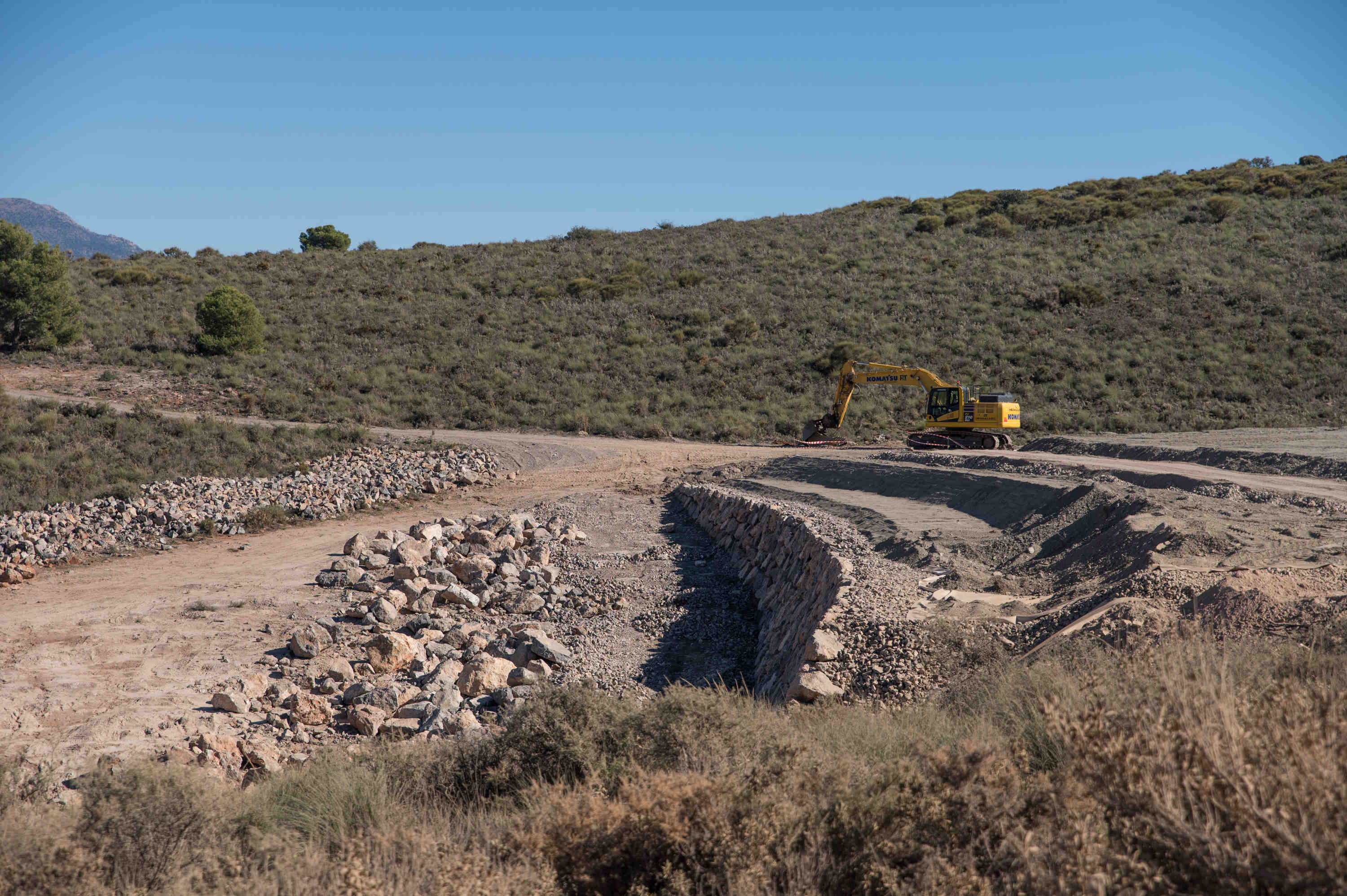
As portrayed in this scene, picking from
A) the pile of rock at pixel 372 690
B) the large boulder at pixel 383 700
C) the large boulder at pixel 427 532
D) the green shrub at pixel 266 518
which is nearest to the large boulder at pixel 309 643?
the pile of rock at pixel 372 690

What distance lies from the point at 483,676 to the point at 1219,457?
14.8 m

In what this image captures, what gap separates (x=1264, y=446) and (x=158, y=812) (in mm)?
19981

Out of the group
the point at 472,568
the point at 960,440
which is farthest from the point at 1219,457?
the point at 472,568

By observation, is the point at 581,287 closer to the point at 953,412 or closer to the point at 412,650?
the point at 953,412

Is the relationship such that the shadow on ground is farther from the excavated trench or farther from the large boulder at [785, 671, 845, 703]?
the excavated trench

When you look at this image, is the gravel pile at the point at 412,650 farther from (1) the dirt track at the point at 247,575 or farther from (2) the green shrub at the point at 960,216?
(2) the green shrub at the point at 960,216

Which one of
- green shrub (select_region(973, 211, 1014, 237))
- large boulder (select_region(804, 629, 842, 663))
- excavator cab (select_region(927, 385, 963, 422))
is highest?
green shrub (select_region(973, 211, 1014, 237))

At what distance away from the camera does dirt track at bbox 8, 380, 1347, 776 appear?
8703 mm

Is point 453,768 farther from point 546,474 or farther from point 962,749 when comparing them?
point 546,474

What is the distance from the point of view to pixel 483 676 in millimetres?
9086

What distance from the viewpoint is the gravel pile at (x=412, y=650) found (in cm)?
816

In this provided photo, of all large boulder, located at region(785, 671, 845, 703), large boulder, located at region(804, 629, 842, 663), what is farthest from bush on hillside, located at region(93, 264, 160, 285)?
large boulder, located at region(785, 671, 845, 703)

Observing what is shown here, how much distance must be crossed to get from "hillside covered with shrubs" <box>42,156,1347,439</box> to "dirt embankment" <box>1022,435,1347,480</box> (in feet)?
26.7

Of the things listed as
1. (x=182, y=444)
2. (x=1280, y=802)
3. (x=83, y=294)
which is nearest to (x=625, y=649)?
(x=1280, y=802)
